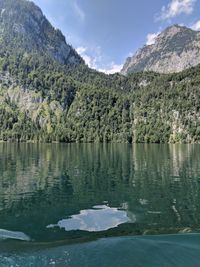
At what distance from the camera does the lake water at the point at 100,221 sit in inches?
975

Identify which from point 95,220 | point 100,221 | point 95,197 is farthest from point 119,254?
point 95,197

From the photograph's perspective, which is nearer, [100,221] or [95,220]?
[100,221]

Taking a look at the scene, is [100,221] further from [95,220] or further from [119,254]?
[119,254]

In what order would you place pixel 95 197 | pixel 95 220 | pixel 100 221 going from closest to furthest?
pixel 100 221, pixel 95 220, pixel 95 197

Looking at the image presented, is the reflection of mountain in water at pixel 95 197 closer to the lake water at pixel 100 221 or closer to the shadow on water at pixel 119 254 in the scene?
the lake water at pixel 100 221

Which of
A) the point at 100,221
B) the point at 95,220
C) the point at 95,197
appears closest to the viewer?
the point at 100,221

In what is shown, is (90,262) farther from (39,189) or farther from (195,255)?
(39,189)

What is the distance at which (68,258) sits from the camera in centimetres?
2453

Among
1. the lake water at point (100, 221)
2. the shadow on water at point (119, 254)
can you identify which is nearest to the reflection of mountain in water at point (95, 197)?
the lake water at point (100, 221)

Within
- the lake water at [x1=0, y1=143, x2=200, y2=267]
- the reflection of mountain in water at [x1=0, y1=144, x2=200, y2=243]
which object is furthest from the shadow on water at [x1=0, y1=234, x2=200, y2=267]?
the reflection of mountain in water at [x1=0, y1=144, x2=200, y2=243]

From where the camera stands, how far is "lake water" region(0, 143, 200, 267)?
24.8m

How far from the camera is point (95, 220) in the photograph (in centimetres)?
3734

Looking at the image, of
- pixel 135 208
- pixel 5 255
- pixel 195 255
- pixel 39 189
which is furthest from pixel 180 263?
pixel 39 189

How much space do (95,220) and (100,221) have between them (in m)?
0.60
